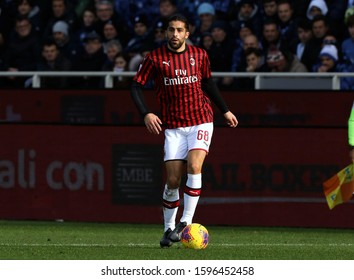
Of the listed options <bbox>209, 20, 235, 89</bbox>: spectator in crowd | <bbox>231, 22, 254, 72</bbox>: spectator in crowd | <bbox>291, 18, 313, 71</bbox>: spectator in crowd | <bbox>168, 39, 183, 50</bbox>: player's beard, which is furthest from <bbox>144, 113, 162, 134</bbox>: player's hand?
<bbox>209, 20, 235, 89</bbox>: spectator in crowd

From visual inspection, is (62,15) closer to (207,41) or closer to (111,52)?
(111,52)

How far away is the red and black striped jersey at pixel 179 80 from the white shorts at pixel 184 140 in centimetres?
5

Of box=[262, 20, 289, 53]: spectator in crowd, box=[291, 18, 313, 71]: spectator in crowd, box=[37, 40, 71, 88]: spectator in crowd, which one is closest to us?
box=[291, 18, 313, 71]: spectator in crowd

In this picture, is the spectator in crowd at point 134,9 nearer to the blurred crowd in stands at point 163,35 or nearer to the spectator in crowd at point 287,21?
the blurred crowd in stands at point 163,35

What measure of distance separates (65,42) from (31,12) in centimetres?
121

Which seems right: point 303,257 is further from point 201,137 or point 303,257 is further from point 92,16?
point 92,16

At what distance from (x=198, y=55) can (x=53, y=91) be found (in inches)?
243

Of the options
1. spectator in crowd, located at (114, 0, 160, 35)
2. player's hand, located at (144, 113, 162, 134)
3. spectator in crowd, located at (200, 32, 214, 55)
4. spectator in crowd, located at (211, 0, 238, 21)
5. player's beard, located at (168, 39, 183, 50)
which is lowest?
spectator in crowd, located at (200, 32, 214, 55)

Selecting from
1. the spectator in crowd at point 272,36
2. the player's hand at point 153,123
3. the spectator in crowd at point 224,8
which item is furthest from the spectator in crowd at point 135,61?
the player's hand at point 153,123

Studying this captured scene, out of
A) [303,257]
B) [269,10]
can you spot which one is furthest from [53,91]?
[303,257]

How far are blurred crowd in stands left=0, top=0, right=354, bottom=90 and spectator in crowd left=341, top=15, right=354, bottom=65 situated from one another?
13 millimetres

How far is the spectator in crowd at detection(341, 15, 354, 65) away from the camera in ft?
62.8

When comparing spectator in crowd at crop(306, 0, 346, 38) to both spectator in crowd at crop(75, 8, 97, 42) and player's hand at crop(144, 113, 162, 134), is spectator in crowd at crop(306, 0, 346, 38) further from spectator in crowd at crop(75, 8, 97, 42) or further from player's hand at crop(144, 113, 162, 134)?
player's hand at crop(144, 113, 162, 134)

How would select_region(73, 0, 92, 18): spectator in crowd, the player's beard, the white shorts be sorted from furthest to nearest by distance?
1. select_region(73, 0, 92, 18): spectator in crowd
2. the white shorts
3. the player's beard
